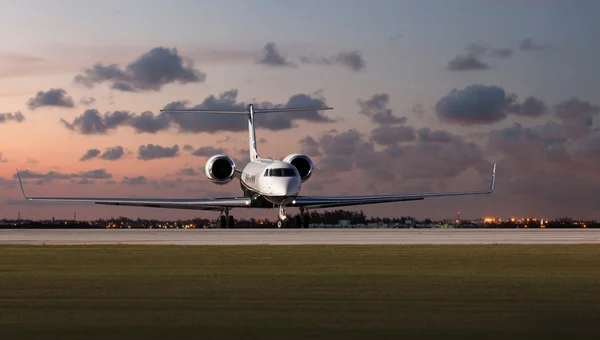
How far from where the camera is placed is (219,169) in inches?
2768

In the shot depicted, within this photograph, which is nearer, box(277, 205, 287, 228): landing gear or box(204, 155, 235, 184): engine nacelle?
box(277, 205, 287, 228): landing gear

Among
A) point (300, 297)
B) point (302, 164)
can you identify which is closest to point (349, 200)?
point (302, 164)

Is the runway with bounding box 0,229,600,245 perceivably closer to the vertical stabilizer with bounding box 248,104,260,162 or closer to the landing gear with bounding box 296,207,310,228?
the landing gear with bounding box 296,207,310,228

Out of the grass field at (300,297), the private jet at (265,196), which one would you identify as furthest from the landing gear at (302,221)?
the grass field at (300,297)

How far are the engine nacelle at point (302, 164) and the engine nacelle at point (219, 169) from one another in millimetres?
4565

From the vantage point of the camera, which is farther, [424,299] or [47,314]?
[424,299]

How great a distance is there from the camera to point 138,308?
1255 centimetres

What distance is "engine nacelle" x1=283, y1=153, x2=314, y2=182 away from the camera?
227 ft

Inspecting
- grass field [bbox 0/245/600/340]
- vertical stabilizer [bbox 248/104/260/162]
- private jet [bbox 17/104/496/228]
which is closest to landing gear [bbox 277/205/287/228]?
private jet [bbox 17/104/496/228]

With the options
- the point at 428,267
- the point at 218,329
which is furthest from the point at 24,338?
the point at 428,267

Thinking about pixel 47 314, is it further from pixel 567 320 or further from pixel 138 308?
pixel 567 320

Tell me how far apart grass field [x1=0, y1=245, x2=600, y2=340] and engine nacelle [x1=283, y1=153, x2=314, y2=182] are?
143 ft

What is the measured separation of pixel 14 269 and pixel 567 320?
43.7ft

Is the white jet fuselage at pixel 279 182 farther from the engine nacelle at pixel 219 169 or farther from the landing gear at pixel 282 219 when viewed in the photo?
the engine nacelle at pixel 219 169
